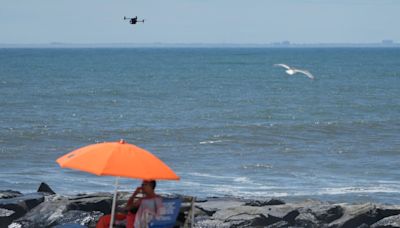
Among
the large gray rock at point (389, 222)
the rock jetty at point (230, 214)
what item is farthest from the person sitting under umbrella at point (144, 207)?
the large gray rock at point (389, 222)

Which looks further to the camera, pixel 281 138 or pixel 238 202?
pixel 281 138

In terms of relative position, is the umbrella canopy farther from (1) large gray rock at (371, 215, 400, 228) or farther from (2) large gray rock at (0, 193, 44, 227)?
(1) large gray rock at (371, 215, 400, 228)

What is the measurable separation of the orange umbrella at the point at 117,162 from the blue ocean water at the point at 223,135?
9642 mm

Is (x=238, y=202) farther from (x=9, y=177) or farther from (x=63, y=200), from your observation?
(x=9, y=177)

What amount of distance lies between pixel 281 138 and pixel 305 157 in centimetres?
619

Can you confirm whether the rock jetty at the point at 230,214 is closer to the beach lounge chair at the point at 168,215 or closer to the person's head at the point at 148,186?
the beach lounge chair at the point at 168,215

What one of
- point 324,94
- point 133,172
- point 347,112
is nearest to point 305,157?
point 133,172

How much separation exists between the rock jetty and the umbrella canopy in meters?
4.52

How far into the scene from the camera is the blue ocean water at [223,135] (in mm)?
22766

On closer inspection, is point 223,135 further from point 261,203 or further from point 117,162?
point 117,162

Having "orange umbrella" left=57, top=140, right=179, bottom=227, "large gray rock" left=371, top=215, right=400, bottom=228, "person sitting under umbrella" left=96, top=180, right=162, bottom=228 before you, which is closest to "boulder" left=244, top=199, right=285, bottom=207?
"large gray rock" left=371, top=215, right=400, bottom=228

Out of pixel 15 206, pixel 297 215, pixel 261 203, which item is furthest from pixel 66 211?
pixel 297 215

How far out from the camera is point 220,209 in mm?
16312

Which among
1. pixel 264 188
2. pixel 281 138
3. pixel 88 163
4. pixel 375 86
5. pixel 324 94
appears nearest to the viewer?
pixel 88 163
